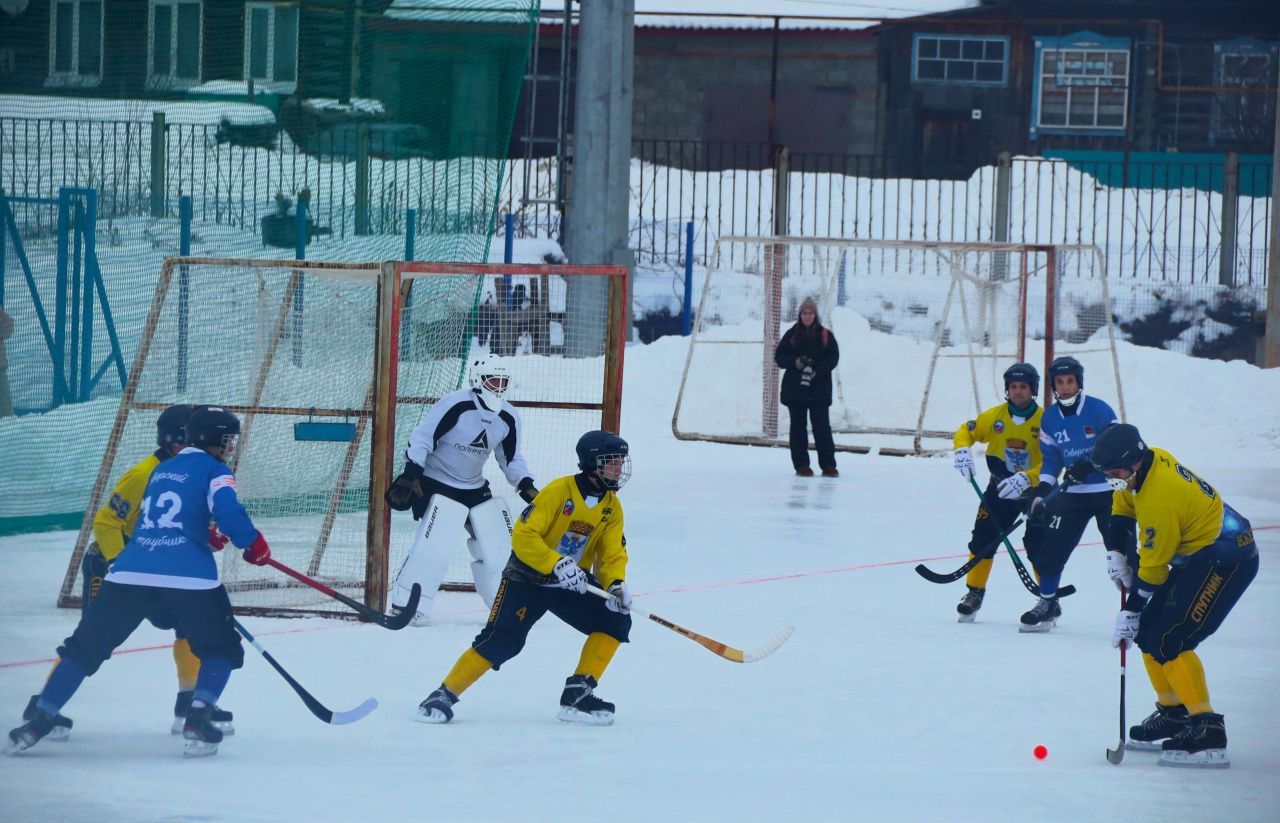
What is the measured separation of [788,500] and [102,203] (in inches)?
200

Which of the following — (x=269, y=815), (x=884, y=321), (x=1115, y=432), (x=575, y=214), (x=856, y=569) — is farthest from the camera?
(x=884, y=321)

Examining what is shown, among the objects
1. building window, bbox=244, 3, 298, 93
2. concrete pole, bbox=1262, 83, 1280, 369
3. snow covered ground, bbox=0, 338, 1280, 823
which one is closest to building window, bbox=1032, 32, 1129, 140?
concrete pole, bbox=1262, 83, 1280, 369

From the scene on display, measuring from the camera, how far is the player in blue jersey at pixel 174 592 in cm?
550

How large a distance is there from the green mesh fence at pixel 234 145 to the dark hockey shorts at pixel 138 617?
15.4 feet

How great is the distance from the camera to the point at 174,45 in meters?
11.0

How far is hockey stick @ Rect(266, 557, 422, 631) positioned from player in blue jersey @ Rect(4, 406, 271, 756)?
24 centimetres

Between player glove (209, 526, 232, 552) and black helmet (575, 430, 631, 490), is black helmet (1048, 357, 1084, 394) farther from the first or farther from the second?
player glove (209, 526, 232, 552)

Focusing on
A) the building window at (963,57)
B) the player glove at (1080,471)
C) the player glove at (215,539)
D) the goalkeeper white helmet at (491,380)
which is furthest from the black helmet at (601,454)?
the building window at (963,57)

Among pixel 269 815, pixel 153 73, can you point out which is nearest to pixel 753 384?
pixel 153 73

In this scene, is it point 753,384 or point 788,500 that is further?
point 753,384

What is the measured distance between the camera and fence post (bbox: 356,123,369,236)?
11.4 metres

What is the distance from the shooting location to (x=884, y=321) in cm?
2086

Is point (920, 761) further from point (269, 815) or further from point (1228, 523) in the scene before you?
point (269, 815)

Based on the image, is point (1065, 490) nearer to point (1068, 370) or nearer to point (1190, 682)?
point (1068, 370)
